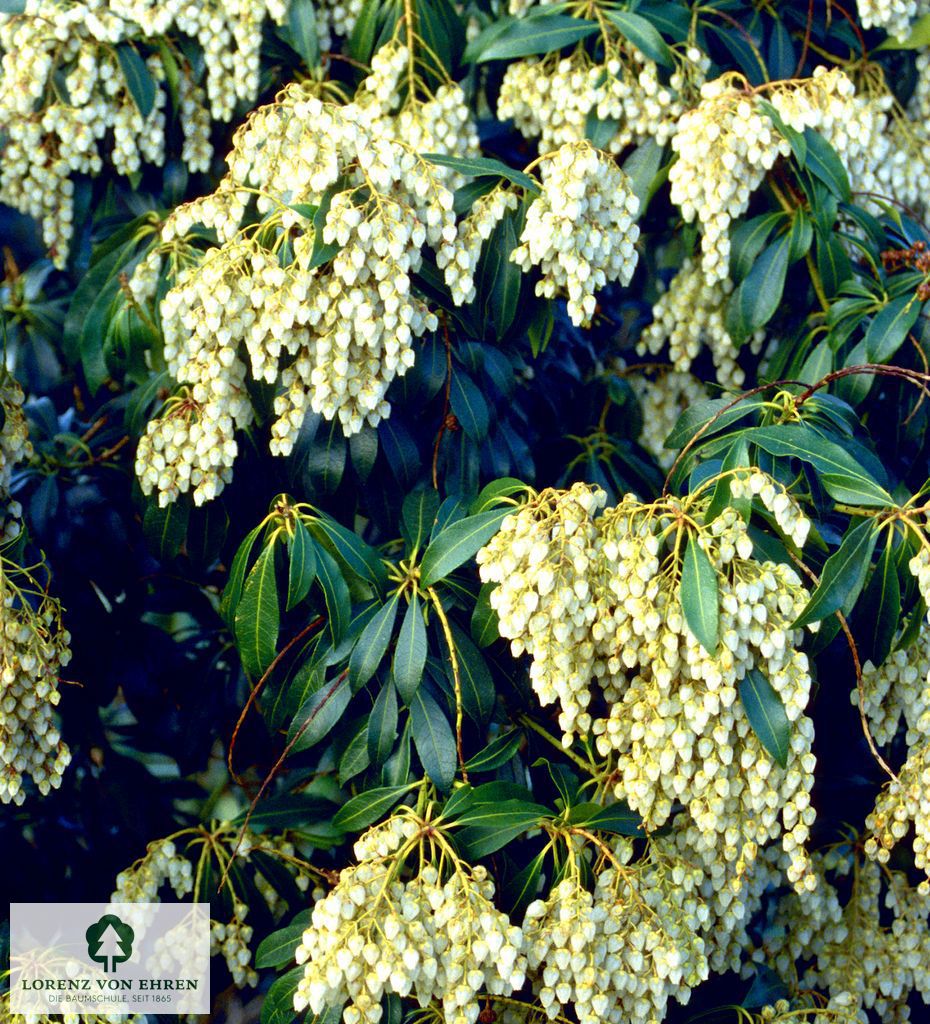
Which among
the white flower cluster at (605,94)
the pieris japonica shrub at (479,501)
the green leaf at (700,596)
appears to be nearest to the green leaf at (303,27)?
the pieris japonica shrub at (479,501)

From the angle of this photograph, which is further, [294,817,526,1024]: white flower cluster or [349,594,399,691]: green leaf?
[349,594,399,691]: green leaf

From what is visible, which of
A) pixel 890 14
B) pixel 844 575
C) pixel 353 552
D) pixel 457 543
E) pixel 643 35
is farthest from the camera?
pixel 890 14

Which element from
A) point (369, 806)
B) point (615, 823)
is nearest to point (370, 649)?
point (369, 806)

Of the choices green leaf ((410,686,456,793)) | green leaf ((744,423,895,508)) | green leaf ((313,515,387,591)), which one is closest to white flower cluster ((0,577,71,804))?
green leaf ((313,515,387,591))

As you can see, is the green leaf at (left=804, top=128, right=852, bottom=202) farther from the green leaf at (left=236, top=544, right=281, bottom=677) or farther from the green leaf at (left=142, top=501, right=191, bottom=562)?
the green leaf at (left=142, top=501, right=191, bottom=562)

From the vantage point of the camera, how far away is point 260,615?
101 inches

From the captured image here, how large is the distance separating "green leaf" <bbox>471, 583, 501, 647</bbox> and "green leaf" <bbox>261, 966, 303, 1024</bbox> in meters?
0.72

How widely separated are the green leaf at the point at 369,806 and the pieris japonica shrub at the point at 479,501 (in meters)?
0.01

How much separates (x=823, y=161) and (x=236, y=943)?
2.13m

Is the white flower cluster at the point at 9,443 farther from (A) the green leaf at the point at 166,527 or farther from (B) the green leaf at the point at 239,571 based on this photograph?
(B) the green leaf at the point at 239,571

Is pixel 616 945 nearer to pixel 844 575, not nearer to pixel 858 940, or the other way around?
pixel 844 575

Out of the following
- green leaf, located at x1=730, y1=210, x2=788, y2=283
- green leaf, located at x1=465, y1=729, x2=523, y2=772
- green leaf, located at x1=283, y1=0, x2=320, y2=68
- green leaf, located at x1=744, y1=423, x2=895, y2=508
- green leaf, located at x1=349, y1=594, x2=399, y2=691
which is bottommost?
green leaf, located at x1=465, y1=729, x2=523, y2=772

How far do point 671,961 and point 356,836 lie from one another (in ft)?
3.00

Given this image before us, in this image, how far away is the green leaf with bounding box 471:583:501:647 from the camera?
2.51 metres
